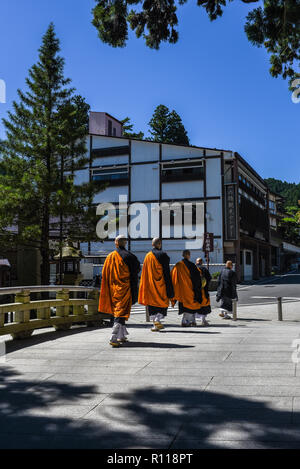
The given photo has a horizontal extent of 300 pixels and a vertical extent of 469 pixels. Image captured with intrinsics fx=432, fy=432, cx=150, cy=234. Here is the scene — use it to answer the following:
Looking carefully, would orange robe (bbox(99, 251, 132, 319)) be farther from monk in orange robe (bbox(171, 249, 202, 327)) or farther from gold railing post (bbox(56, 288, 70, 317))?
monk in orange robe (bbox(171, 249, 202, 327))

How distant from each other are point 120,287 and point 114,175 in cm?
3005

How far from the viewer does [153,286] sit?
29.6 feet

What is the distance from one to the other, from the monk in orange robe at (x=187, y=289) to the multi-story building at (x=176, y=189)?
74.2ft

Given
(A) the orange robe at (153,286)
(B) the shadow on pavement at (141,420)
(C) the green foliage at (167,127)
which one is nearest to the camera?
(B) the shadow on pavement at (141,420)

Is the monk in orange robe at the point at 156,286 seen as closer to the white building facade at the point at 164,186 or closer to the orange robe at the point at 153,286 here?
the orange robe at the point at 153,286

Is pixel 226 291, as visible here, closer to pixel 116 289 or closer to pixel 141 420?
pixel 116 289

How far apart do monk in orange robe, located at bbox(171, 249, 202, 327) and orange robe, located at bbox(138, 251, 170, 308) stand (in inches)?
44.5

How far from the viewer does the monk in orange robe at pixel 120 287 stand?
7.33m

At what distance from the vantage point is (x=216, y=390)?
442 centimetres

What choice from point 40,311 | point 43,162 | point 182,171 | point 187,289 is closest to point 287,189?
point 182,171

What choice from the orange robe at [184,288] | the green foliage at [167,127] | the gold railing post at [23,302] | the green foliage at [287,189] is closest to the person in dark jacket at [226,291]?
the orange robe at [184,288]

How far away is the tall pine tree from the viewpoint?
14820 millimetres

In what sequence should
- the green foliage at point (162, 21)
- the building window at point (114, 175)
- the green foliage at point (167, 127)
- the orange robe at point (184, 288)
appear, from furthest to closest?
the green foliage at point (167, 127)
the building window at point (114, 175)
the orange robe at point (184, 288)
the green foliage at point (162, 21)
